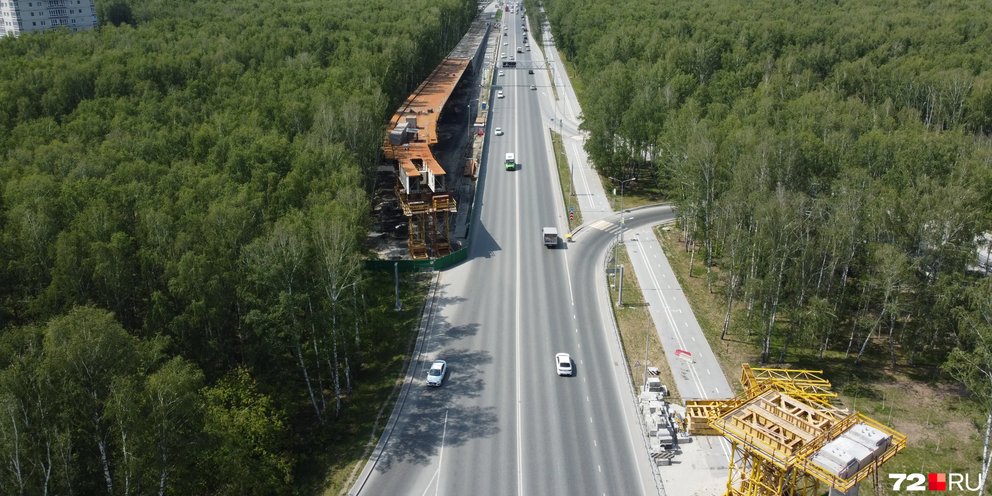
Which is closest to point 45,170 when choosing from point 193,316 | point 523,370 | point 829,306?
point 193,316

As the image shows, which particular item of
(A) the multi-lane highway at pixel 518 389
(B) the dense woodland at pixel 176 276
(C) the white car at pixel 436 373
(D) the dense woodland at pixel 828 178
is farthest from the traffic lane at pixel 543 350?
(B) the dense woodland at pixel 176 276

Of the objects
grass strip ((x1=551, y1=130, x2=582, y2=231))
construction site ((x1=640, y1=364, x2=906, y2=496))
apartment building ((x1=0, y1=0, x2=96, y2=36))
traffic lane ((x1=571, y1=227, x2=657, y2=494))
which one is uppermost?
apartment building ((x1=0, y1=0, x2=96, y2=36))

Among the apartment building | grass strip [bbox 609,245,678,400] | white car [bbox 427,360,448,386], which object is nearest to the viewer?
white car [bbox 427,360,448,386]

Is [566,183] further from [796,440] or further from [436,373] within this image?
[796,440]

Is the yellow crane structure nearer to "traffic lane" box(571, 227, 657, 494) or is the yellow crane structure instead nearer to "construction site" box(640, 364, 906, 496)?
"construction site" box(640, 364, 906, 496)

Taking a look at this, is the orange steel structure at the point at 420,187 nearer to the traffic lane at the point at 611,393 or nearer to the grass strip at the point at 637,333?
the traffic lane at the point at 611,393

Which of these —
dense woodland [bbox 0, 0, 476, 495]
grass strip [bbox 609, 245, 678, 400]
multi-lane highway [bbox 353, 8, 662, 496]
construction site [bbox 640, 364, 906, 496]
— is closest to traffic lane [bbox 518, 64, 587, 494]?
multi-lane highway [bbox 353, 8, 662, 496]
